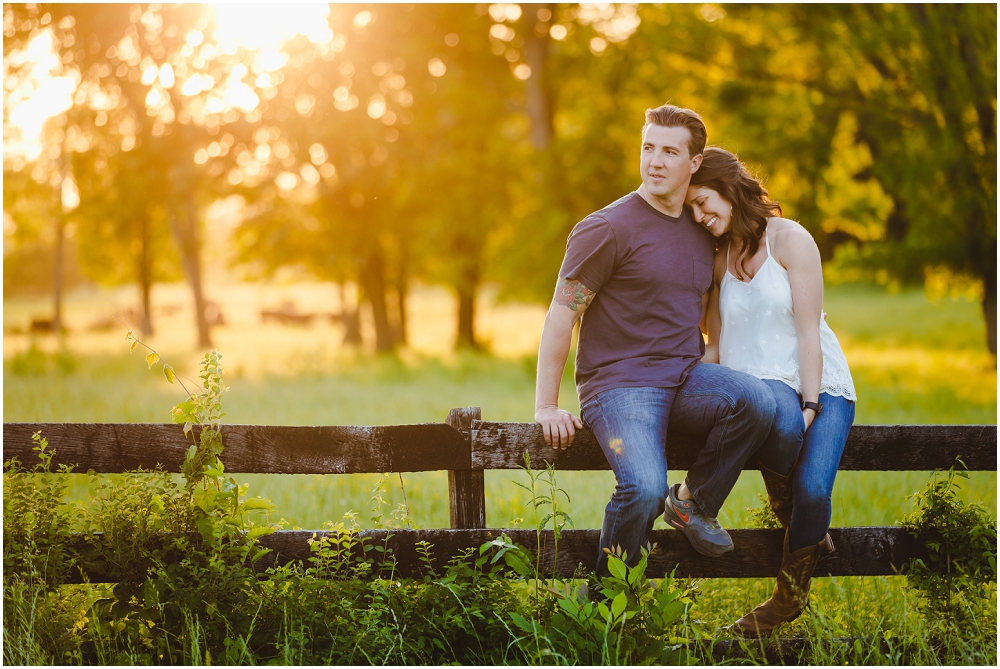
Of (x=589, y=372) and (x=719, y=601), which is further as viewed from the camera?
(x=719, y=601)

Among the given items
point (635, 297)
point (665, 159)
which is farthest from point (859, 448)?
point (665, 159)

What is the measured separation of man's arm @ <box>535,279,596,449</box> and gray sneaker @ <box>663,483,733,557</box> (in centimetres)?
55

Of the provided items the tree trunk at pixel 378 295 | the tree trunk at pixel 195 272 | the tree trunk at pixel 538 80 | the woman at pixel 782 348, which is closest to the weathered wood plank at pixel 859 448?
the woman at pixel 782 348

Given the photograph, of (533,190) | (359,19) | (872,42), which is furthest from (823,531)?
(359,19)

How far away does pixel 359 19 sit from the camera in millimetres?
16500

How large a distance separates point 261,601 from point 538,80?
16126mm

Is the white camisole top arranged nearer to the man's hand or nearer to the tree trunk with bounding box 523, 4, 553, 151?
the man's hand

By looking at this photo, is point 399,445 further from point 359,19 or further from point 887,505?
point 359,19

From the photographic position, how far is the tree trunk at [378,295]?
1992 centimetres

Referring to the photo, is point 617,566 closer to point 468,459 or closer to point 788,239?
point 468,459

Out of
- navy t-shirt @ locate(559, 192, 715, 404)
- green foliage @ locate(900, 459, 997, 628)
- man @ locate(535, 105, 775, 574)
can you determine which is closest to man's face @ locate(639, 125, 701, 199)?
man @ locate(535, 105, 775, 574)

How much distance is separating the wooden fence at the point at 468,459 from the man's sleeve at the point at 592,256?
70cm

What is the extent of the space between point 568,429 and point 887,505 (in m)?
3.86

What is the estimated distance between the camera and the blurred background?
11805 mm
